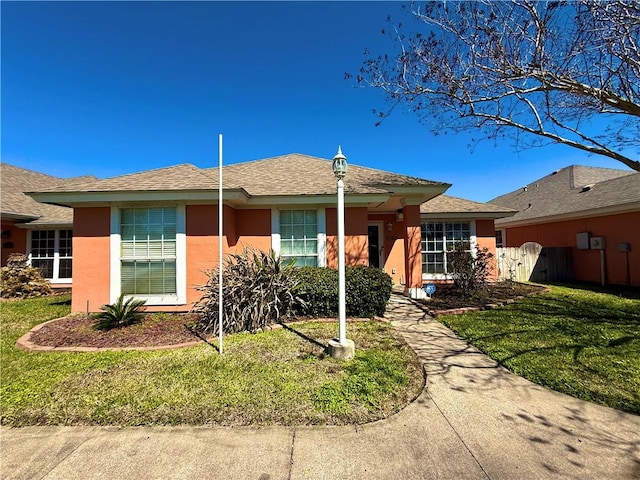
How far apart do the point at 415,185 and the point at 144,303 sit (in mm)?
8187

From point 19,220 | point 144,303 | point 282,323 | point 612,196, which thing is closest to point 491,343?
point 282,323

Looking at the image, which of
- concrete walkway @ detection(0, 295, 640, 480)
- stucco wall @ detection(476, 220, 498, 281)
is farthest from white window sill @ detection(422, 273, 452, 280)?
concrete walkway @ detection(0, 295, 640, 480)

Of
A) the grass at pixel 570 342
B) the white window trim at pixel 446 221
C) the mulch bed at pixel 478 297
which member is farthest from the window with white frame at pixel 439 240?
the grass at pixel 570 342

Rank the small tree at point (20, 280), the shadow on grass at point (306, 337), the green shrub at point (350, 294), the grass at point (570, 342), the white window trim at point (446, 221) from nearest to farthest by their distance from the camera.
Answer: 1. the grass at point (570, 342)
2. the shadow on grass at point (306, 337)
3. the green shrub at point (350, 294)
4. the small tree at point (20, 280)
5. the white window trim at point (446, 221)

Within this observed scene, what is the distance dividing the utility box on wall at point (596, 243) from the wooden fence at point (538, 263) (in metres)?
1.42

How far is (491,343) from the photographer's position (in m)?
5.55

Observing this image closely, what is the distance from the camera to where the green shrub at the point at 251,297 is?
20.6ft

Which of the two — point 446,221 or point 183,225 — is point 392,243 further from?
point 183,225

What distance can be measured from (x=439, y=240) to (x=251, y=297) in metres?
8.71

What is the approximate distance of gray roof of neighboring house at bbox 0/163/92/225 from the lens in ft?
40.7

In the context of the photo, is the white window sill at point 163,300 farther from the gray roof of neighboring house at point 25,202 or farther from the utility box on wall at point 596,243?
the utility box on wall at point 596,243

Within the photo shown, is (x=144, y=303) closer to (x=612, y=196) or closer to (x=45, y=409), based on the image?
(x=45, y=409)

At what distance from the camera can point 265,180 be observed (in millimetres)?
9805

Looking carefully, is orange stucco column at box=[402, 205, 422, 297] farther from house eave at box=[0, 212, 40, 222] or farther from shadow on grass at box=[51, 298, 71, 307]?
house eave at box=[0, 212, 40, 222]
